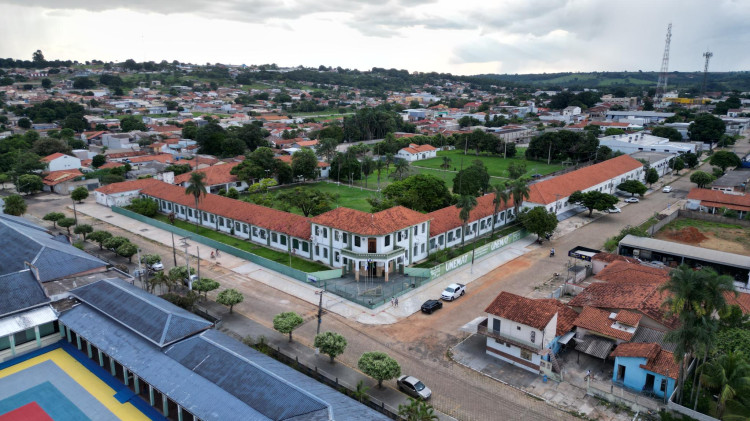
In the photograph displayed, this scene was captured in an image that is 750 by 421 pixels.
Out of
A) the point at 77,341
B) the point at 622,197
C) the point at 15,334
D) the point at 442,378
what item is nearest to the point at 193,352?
the point at 77,341

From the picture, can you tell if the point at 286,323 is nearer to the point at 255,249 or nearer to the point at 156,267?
the point at 156,267

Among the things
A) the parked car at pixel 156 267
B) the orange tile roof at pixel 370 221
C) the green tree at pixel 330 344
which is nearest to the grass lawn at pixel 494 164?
the orange tile roof at pixel 370 221

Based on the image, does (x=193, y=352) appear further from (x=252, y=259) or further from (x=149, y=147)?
(x=149, y=147)

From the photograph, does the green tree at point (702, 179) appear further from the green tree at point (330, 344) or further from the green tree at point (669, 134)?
the green tree at point (330, 344)

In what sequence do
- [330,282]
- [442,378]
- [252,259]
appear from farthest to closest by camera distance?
[252,259]
[330,282]
[442,378]

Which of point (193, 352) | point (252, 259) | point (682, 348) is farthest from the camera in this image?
point (252, 259)

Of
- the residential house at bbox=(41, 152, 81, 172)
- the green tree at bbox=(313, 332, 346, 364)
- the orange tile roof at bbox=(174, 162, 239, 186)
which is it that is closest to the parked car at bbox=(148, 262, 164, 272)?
→ the green tree at bbox=(313, 332, 346, 364)

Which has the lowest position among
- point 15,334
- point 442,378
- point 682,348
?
point 442,378
